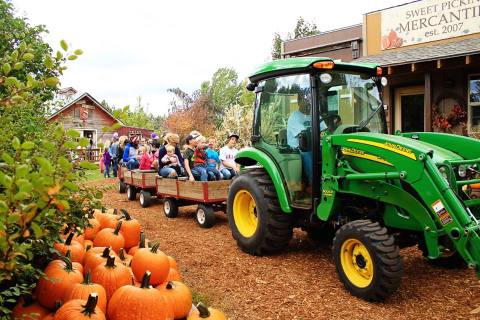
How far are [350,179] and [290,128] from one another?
43.4 inches

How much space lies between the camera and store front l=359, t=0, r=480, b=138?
11086 millimetres

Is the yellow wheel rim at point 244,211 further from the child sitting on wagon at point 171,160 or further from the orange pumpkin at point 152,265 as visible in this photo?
the child sitting on wagon at point 171,160

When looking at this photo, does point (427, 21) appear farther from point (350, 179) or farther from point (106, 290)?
point (106, 290)

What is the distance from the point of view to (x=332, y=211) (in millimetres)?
4551

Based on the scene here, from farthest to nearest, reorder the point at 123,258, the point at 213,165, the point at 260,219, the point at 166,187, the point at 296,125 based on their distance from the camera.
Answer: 1. the point at 213,165
2. the point at 166,187
3. the point at 260,219
4. the point at 296,125
5. the point at 123,258

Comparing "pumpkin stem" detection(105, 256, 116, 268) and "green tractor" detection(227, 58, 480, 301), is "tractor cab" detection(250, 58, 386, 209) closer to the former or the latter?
"green tractor" detection(227, 58, 480, 301)

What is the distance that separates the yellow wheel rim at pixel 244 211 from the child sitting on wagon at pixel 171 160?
3155 mm

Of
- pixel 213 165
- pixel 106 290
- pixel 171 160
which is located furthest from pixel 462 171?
pixel 171 160

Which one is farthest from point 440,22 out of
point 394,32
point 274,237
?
point 274,237

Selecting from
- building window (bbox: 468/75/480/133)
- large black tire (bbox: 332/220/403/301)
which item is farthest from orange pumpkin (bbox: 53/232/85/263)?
building window (bbox: 468/75/480/133)

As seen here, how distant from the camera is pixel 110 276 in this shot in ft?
9.11

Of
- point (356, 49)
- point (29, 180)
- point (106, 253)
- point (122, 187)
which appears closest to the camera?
point (29, 180)

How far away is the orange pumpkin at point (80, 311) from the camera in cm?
228

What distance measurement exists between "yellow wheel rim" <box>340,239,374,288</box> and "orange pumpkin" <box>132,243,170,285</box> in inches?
70.8
